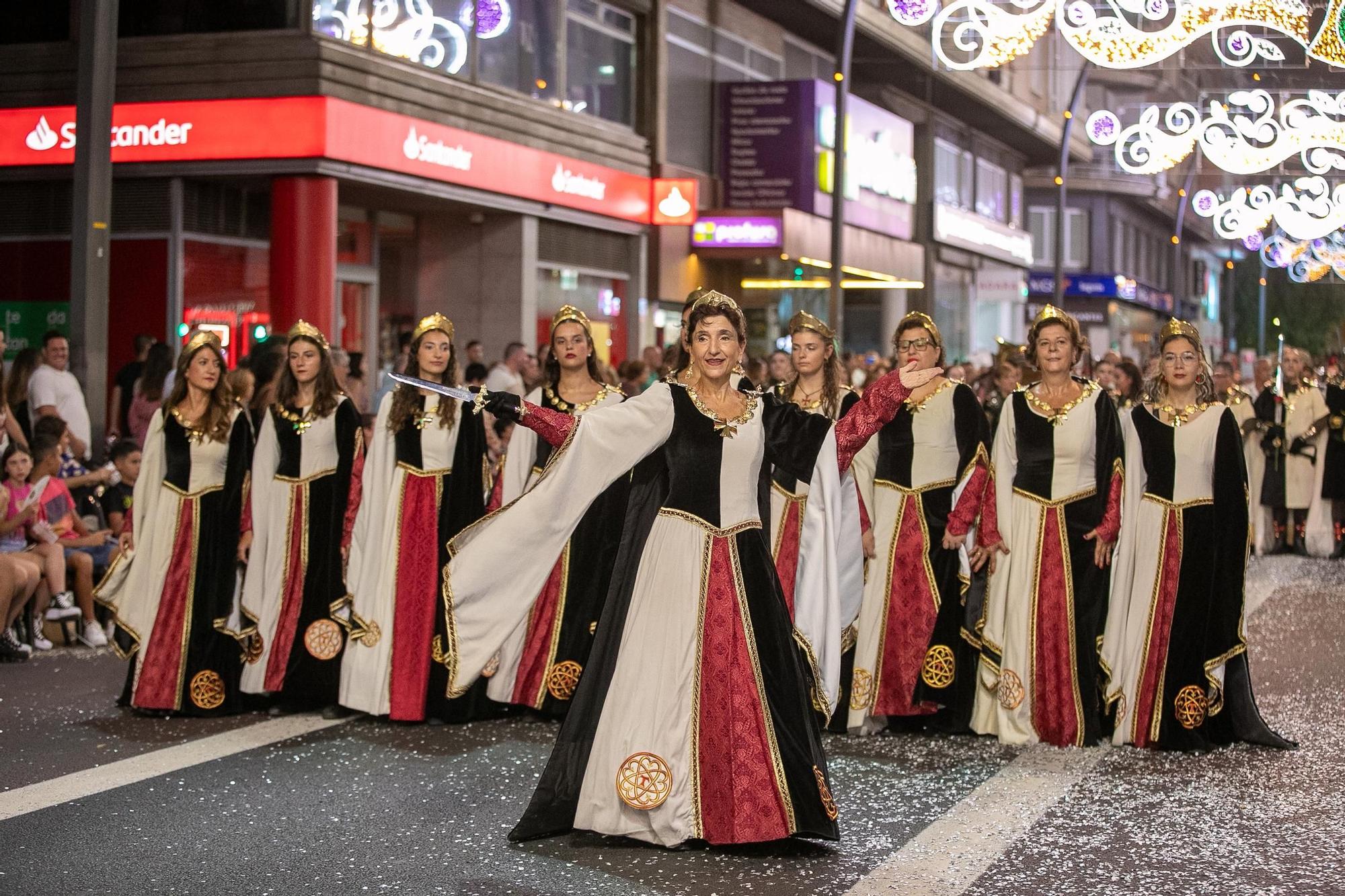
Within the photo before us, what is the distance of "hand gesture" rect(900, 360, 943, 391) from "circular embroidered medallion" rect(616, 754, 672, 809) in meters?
1.66

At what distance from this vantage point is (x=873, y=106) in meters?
30.3

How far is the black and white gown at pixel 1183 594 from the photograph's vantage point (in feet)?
26.9

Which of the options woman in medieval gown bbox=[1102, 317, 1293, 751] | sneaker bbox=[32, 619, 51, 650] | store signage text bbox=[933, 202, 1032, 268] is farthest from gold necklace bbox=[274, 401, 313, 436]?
store signage text bbox=[933, 202, 1032, 268]

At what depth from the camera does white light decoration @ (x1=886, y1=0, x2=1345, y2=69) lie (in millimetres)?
11867

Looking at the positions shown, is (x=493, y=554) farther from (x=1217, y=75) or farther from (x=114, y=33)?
(x=1217, y=75)

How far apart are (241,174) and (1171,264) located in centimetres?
5045

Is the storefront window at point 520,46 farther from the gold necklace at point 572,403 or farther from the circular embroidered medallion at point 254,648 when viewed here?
the circular embroidered medallion at point 254,648

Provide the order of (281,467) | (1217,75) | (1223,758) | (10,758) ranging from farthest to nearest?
(1217,75), (281,467), (1223,758), (10,758)

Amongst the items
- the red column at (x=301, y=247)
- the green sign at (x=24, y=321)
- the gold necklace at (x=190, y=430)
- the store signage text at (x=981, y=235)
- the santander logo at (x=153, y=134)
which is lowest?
the gold necklace at (x=190, y=430)

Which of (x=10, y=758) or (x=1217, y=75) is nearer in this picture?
(x=10, y=758)

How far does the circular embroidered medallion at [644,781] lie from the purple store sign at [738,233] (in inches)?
787

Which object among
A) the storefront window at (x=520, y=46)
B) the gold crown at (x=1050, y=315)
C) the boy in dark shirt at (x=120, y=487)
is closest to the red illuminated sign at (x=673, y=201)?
the storefront window at (x=520, y=46)

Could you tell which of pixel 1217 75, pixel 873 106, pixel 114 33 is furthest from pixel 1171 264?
pixel 114 33

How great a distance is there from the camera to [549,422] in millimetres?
6305
